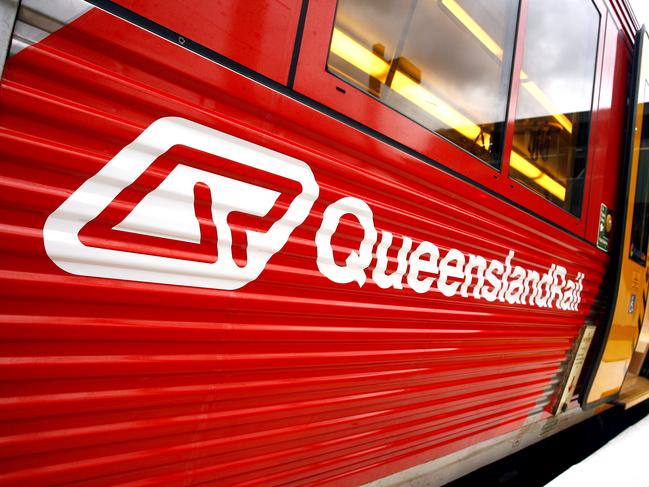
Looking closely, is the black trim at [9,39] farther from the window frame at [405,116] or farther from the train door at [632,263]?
the train door at [632,263]

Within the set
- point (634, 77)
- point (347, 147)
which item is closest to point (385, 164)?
point (347, 147)

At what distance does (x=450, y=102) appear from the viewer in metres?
1.51

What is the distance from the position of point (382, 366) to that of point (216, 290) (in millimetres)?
669

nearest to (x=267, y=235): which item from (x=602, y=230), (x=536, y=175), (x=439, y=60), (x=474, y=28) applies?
(x=439, y=60)

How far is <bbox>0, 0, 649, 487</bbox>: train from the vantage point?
2.24 feet

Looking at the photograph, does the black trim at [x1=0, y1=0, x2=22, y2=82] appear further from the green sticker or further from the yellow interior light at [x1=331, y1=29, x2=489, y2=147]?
the green sticker

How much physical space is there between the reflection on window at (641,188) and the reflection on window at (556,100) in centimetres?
73

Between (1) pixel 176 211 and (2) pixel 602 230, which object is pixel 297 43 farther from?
(2) pixel 602 230

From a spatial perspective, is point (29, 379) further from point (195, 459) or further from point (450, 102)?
point (450, 102)

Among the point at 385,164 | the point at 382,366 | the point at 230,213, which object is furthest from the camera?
the point at 382,366

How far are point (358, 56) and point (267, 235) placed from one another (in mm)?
632

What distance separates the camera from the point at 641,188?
9.48 feet

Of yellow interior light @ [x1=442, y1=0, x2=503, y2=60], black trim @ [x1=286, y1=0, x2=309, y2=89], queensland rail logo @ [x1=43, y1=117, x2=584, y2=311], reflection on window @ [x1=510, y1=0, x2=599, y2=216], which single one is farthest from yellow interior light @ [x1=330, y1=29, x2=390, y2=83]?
reflection on window @ [x1=510, y1=0, x2=599, y2=216]

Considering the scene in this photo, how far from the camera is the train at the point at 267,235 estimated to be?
682 millimetres
